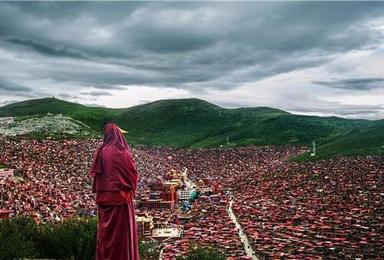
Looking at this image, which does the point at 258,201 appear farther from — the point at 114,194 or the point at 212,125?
the point at 212,125

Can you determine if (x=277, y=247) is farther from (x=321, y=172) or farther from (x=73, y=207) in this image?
(x=321, y=172)

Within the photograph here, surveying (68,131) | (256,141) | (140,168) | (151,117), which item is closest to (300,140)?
(256,141)

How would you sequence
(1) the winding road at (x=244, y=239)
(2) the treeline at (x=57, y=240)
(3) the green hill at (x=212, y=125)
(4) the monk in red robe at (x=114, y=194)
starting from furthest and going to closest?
1. (3) the green hill at (x=212, y=125)
2. (1) the winding road at (x=244, y=239)
3. (2) the treeline at (x=57, y=240)
4. (4) the monk in red robe at (x=114, y=194)

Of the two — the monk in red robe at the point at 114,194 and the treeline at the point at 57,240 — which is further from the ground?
the monk in red robe at the point at 114,194

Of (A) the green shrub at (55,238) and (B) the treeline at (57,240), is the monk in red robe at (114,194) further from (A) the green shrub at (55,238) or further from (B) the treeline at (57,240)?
(A) the green shrub at (55,238)

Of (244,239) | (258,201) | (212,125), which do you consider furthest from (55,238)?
(212,125)

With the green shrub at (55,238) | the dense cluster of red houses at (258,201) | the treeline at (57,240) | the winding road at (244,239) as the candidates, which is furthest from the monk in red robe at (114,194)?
the winding road at (244,239)
